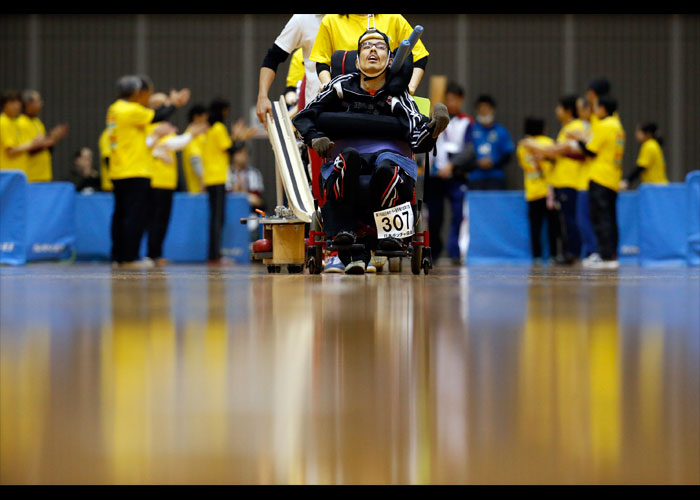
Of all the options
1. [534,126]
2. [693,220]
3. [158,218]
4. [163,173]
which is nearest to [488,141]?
[534,126]

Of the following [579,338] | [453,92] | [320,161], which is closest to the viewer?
[579,338]

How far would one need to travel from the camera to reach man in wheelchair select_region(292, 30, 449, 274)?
4.29 metres

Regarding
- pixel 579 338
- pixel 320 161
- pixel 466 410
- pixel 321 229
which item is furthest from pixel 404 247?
pixel 466 410

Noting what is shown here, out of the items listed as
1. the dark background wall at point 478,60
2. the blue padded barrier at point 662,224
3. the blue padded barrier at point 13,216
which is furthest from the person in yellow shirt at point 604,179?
the blue padded barrier at point 13,216

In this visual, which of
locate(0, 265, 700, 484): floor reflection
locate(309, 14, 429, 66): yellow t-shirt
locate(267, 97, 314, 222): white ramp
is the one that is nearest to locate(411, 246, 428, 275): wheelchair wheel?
locate(267, 97, 314, 222): white ramp

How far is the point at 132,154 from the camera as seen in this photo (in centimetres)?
762

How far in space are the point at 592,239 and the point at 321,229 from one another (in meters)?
4.40

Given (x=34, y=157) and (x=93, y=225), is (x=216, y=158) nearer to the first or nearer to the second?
(x=93, y=225)

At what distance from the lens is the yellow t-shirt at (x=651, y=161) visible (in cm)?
919

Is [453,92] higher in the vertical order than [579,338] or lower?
higher

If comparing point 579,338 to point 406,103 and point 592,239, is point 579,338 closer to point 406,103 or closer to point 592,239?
point 406,103
